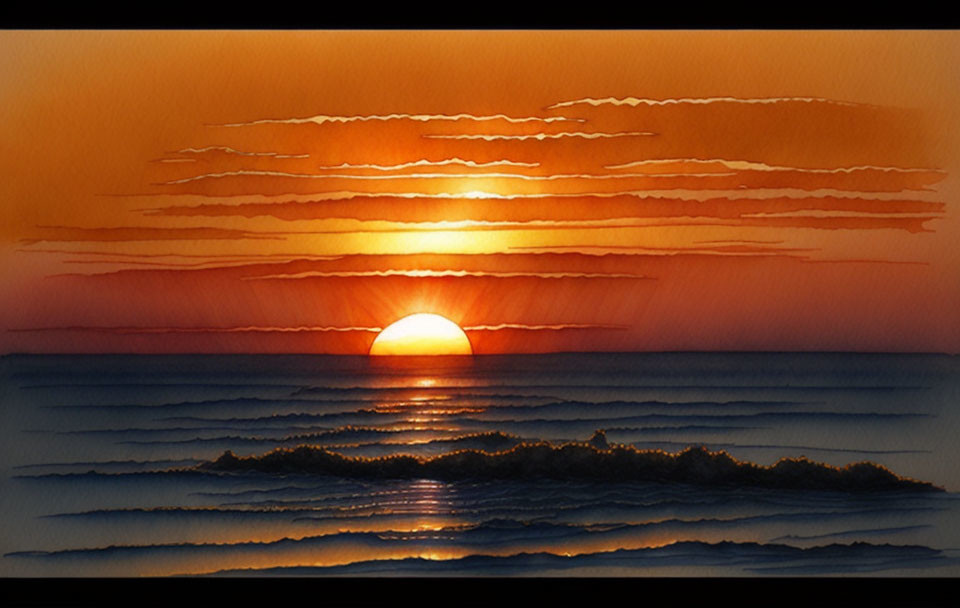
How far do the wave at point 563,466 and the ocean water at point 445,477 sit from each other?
0.05 ft

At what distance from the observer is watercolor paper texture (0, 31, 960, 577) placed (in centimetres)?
496

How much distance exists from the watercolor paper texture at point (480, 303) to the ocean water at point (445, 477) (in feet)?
0.03

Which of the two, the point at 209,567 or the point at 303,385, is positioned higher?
the point at 303,385

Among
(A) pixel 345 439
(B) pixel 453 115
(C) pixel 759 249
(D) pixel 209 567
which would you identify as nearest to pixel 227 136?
(B) pixel 453 115

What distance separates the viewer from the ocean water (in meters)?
4.95

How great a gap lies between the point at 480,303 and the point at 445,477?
582mm

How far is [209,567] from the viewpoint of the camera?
16.2 feet

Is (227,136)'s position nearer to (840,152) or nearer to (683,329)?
(683,329)

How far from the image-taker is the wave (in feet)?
16.3

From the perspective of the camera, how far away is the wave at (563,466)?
4.96 metres

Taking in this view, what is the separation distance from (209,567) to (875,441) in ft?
7.31

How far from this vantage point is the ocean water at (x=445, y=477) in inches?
195

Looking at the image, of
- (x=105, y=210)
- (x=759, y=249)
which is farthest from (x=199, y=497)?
(x=759, y=249)
